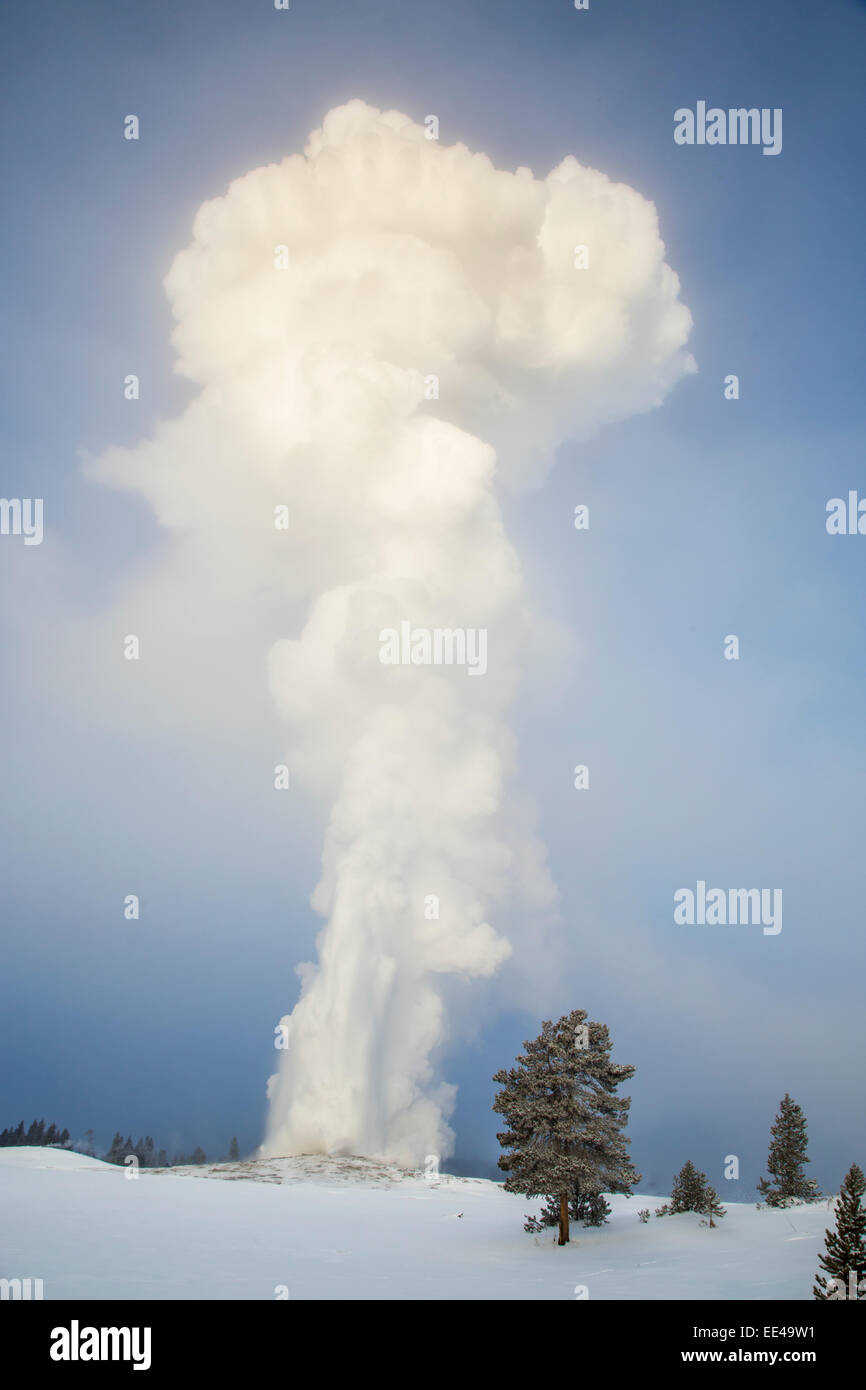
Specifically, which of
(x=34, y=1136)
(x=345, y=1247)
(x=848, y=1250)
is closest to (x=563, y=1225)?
(x=345, y=1247)

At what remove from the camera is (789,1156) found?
50.1m

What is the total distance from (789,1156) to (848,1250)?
3712 centimetres

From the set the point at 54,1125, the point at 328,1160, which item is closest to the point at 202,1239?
the point at 328,1160

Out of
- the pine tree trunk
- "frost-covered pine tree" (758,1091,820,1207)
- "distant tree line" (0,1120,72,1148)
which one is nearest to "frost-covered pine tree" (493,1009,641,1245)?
the pine tree trunk

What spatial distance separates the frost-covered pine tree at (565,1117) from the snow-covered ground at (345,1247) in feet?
7.92

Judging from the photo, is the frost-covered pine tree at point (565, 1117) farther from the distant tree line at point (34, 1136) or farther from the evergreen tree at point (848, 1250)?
the distant tree line at point (34, 1136)

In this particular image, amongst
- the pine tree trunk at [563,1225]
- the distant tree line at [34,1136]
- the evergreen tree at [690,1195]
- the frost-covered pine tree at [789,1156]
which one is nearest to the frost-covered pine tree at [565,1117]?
the pine tree trunk at [563,1225]

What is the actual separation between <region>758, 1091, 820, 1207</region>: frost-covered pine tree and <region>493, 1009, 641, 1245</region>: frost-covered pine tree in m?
25.1

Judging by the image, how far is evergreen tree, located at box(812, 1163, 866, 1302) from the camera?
1922 centimetres

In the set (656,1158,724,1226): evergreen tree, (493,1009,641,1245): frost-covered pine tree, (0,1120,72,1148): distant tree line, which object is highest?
(493,1009,641,1245): frost-covered pine tree

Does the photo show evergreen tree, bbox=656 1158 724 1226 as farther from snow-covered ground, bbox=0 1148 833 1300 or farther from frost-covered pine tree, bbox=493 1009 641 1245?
frost-covered pine tree, bbox=493 1009 641 1245

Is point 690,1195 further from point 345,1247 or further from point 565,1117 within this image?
point 345,1247

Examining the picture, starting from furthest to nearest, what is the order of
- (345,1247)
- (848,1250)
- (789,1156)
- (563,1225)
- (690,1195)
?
(789,1156), (690,1195), (563,1225), (345,1247), (848,1250)
